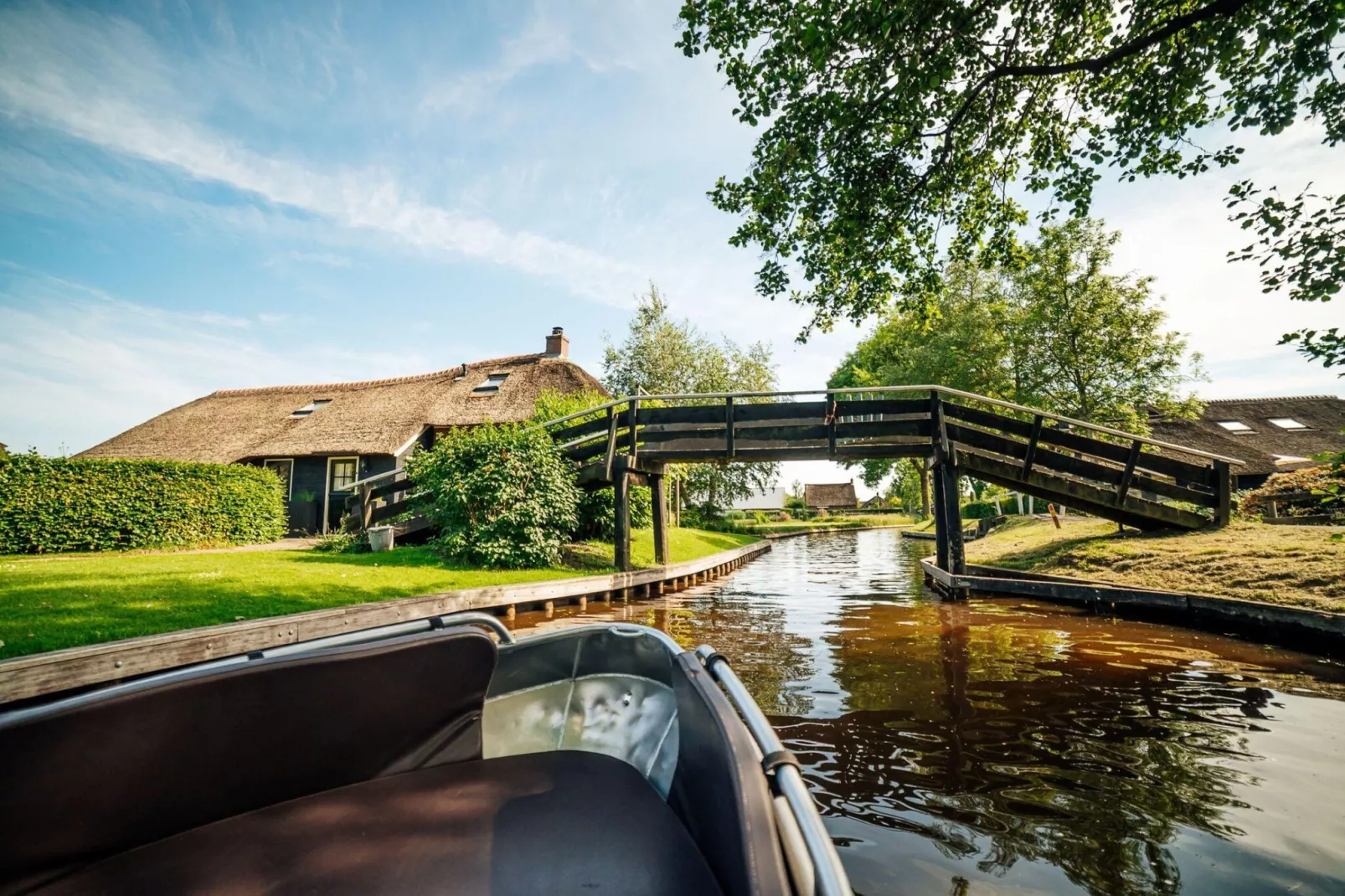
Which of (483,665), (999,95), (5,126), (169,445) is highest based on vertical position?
(5,126)

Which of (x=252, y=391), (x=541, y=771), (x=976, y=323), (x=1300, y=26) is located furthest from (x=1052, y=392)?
(x=252, y=391)

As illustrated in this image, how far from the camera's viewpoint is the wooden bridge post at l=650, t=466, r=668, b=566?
514 inches

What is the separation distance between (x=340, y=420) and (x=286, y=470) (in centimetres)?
272

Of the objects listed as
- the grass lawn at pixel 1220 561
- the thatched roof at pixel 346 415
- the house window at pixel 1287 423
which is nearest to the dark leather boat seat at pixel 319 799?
the grass lawn at pixel 1220 561

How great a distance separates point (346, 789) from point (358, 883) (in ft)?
1.94

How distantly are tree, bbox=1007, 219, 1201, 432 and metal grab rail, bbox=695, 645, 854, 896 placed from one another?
990 inches

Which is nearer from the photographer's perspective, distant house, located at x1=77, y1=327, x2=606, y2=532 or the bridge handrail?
the bridge handrail

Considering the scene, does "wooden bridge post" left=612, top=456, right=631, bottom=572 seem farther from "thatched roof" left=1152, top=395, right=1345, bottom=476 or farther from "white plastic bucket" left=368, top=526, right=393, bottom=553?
"thatched roof" left=1152, top=395, right=1345, bottom=476

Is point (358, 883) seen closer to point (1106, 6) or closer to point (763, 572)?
point (1106, 6)

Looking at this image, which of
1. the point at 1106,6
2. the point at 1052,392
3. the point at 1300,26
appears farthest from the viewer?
the point at 1052,392

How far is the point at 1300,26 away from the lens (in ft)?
17.6

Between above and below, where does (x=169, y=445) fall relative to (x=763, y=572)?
above

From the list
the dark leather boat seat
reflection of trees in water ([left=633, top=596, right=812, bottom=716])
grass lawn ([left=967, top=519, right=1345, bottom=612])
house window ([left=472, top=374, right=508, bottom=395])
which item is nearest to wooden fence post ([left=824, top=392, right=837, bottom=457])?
reflection of trees in water ([left=633, top=596, right=812, bottom=716])

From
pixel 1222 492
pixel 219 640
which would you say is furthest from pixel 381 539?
pixel 1222 492
